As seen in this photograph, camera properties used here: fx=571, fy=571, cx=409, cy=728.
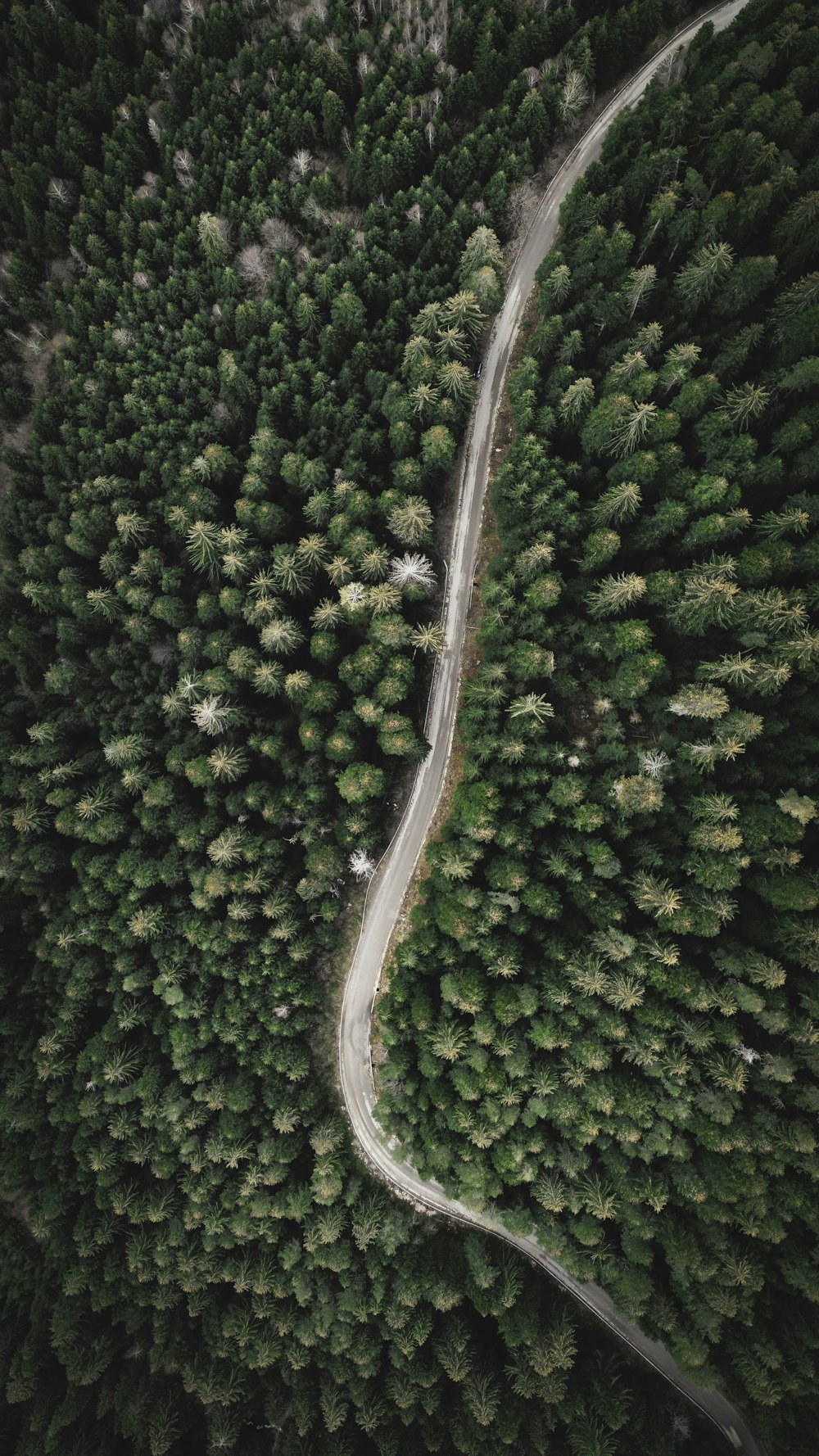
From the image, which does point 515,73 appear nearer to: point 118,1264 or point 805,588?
point 805,588

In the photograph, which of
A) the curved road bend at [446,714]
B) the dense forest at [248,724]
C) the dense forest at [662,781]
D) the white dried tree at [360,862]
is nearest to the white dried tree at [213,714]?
the dense forest at [248,724]

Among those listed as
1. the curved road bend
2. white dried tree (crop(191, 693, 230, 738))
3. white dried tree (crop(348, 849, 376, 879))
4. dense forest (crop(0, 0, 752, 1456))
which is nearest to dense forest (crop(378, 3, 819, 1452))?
A: white dried tree (crop(348, 849, 376, 879))

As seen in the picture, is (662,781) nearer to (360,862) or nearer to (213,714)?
(360,862)

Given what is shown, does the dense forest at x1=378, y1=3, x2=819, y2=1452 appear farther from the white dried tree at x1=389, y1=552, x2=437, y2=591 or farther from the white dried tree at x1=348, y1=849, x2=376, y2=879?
the white dried tree at x1=348, y1=849, x2=376, y2=879

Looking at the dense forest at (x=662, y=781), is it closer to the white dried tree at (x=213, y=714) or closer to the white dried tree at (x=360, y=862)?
the white dried tree at (x=360, y=862)

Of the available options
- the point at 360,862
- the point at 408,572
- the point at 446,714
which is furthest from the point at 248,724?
the point at 408,572

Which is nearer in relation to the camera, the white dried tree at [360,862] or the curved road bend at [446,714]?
the white dried tree at [360,862]
